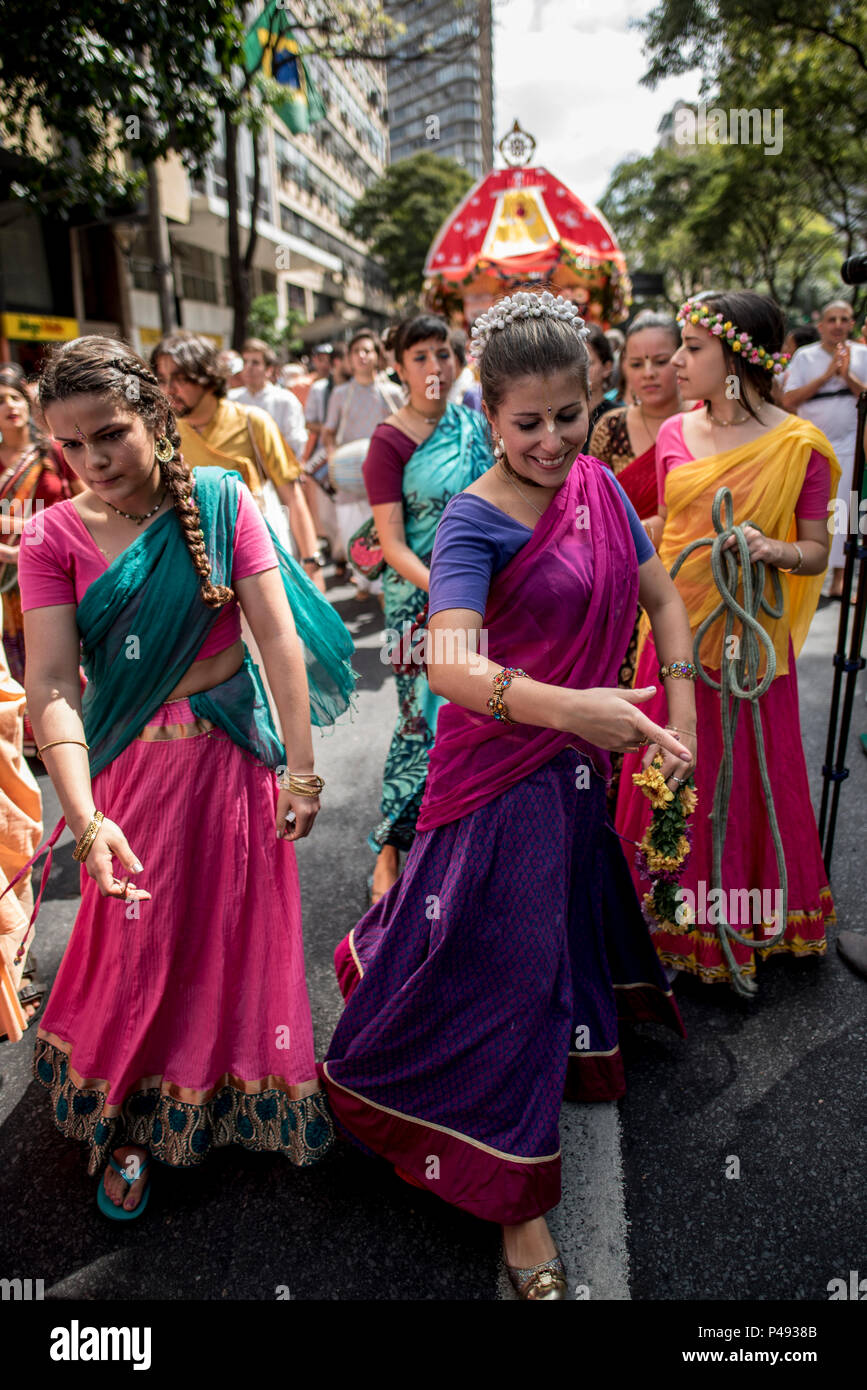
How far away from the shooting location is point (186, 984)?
212cm

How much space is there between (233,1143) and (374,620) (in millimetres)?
5468

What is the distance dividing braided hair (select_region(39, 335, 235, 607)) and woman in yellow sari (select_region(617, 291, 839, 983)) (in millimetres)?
1390

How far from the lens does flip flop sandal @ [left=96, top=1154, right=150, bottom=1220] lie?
6.66ft

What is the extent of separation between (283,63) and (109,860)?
12.2 meters

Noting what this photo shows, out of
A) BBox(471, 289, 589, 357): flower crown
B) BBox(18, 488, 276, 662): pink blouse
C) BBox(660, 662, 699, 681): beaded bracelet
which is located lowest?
BBox(660, 662, 699, 681): beaded bracelet

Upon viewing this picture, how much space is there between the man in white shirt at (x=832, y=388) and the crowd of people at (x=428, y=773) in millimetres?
5066

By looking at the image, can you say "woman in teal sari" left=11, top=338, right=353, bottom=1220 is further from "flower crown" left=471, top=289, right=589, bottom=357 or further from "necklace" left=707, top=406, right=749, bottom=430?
"necklace" left=707, top=406, right=749, bottom=430

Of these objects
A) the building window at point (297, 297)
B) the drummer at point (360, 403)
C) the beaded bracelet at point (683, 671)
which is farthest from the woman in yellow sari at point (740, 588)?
the building window at point (297, 297)

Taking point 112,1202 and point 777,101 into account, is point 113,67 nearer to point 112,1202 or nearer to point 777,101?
point 112,1202

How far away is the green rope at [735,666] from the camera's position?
2459mm

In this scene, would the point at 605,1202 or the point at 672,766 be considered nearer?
the point at 672,766

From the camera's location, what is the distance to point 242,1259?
1.91 meters

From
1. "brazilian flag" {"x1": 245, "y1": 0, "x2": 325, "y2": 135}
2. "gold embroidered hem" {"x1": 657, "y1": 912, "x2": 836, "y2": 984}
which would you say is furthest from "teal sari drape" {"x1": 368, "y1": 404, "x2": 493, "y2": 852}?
"brazilian flag" {"x1": 245, "y1": 0, "x2": 325, "y2": 135}

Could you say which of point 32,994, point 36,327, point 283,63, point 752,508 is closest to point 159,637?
point 32,994
